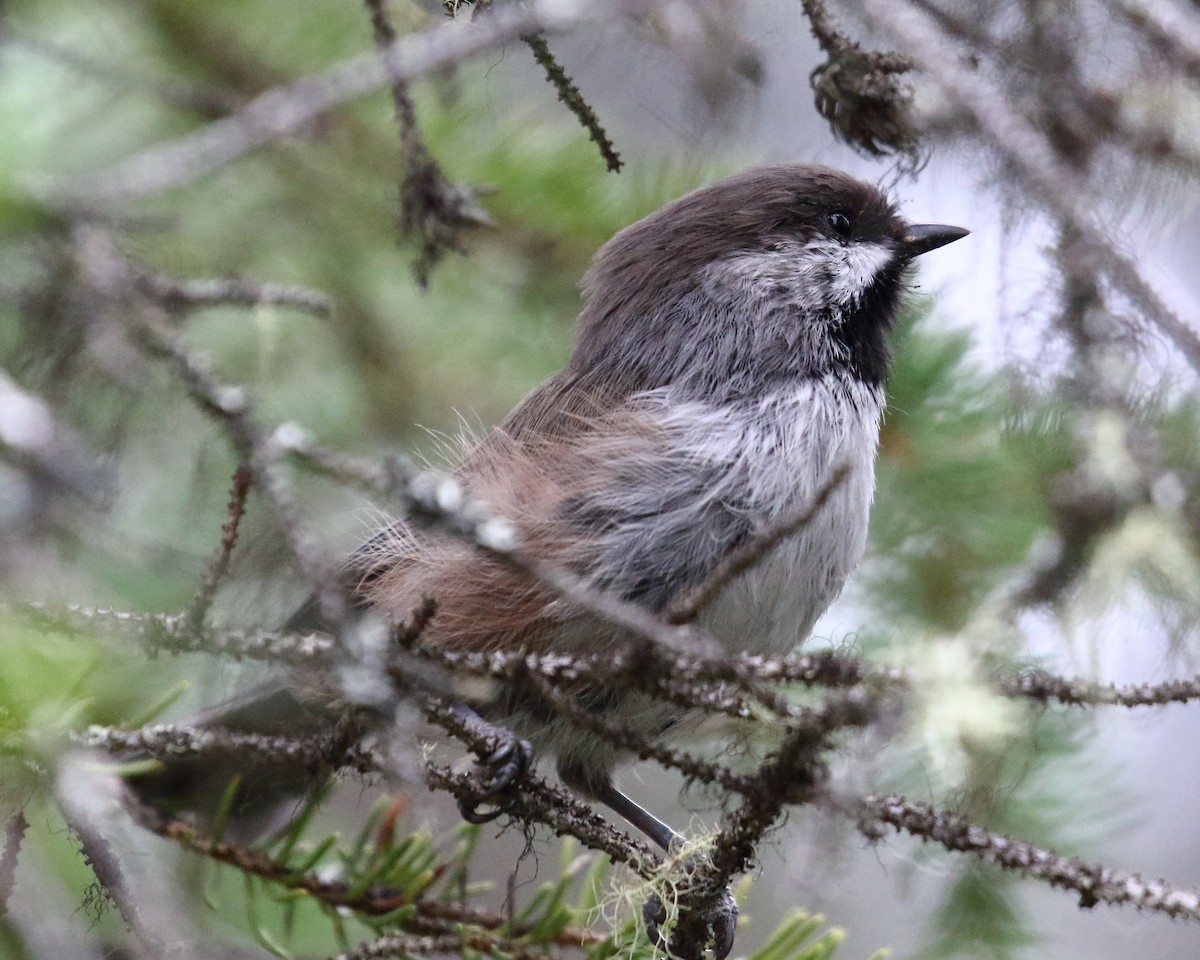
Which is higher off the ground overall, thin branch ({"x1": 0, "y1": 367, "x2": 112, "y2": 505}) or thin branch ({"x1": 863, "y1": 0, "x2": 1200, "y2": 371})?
thin branch ({"x1": 863, "y1": 0, "x2": 1200, "y2": 371})

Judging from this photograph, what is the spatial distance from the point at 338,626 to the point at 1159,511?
5.01ft

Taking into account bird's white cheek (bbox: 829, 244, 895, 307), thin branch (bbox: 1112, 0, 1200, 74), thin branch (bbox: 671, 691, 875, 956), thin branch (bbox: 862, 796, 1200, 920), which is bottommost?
thin branch (bbox: 671, 691, 875, 956)

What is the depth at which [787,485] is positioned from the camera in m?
2.50

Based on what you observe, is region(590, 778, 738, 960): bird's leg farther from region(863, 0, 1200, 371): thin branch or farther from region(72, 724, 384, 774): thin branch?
region(863, 0, 1200, 371): thin branch

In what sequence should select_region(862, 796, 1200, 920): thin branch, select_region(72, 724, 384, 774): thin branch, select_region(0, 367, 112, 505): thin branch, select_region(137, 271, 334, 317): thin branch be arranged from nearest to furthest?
1. select_region(0, 367, 112, 505): thin branch
2. select_region(862, 796, 1200, 920): thin branch
3. select_region(137, 271, 334, 317): thin branch
4. select_region(72, 724, 384, 774): thin branch

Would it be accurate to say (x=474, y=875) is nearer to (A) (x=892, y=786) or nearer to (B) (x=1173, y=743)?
(A) (x=892, y=786)

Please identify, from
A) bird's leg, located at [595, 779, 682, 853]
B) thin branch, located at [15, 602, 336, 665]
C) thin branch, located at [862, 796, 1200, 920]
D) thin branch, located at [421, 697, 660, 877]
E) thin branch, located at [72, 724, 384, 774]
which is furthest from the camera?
bird's leg, located at [595, 779, 682, 853]

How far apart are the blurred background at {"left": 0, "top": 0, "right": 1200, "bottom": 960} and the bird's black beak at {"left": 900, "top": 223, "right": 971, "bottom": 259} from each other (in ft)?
0.34

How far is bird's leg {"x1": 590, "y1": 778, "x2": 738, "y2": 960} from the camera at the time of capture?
2.01 m

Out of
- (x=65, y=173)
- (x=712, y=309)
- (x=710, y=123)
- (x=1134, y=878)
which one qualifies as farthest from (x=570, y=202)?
(x=1134, y=878)

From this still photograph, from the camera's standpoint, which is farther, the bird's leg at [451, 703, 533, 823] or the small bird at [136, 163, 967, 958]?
the small bird at [136, 163, 967, 958]

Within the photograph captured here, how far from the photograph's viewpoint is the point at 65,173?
203 centimetres

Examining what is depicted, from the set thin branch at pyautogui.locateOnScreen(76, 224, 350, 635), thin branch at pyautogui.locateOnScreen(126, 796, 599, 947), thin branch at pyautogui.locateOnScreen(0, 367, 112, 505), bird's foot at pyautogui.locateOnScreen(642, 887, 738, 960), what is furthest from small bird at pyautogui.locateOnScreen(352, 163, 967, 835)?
thin branch at pyautogui.locateOnScreen(0, 367, 112, 505)

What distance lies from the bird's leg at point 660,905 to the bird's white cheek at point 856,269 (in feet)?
4.30
